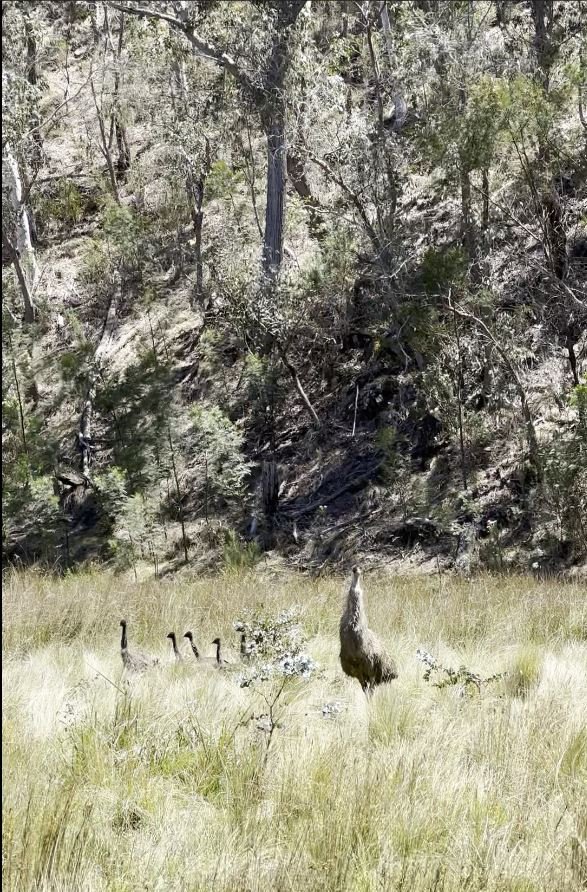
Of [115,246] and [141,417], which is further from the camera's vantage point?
[115,246]

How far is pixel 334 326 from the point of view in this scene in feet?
61.9

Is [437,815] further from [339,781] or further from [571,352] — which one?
[571,352]

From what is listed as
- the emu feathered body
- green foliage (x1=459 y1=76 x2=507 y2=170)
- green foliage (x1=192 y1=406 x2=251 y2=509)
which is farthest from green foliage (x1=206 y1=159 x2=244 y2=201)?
the emu feathered body

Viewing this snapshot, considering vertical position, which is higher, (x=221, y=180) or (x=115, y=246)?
(x=221, y=180)

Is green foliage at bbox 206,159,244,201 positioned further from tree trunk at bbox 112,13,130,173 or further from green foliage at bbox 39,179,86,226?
green foliage at bbox 39,179,86,226

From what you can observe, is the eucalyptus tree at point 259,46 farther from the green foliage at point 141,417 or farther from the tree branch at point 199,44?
the green foliage at point 141,417

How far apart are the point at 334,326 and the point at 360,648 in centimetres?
1499

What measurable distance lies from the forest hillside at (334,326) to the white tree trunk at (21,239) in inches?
7.4

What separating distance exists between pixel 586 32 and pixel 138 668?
15283mm

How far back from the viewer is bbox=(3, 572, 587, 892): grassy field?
8.63 feet

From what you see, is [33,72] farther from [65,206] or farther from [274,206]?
[274,206]

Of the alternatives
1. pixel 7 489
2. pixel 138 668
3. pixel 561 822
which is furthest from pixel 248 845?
pixel 7 489

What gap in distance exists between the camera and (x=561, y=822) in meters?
2.94

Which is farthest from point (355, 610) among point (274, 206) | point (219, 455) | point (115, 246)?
point (115, 246)
